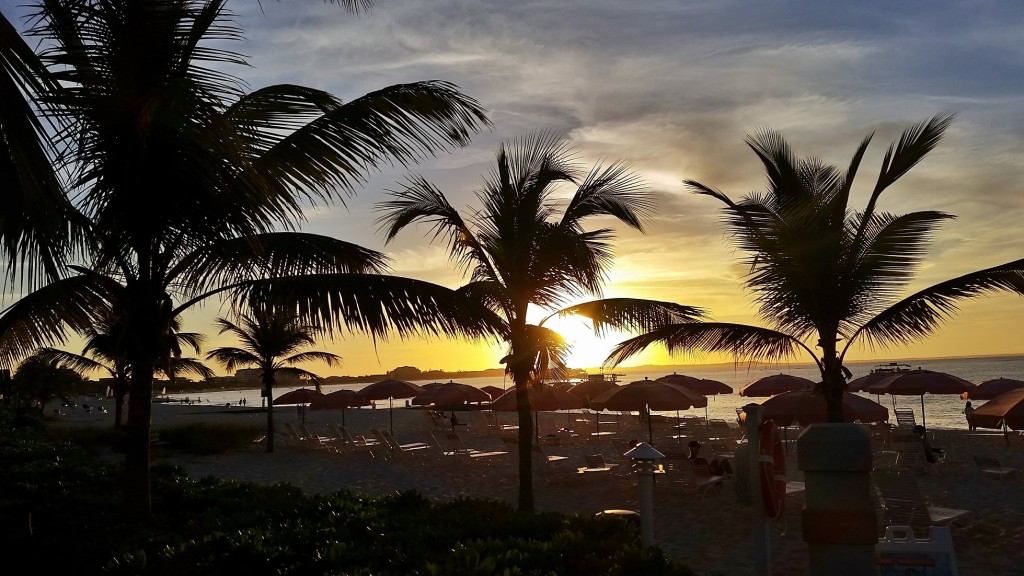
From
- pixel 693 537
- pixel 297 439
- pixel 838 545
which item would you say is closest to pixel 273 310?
pixel 838 545

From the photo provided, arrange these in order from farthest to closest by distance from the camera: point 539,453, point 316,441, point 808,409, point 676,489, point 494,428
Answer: point 494,428 → point 316,441 → point 539,453 → point 808,409 → point 676,489

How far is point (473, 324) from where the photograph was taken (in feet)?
22.6

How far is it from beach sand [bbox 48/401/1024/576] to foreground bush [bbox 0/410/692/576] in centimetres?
133

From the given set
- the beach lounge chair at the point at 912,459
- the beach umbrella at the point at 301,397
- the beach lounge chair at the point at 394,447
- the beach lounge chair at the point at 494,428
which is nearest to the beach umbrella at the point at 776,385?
the beach lounge chair at the point at 912,459

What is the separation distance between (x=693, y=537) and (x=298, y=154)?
704 centimetres

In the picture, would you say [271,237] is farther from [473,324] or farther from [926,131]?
[926,131]

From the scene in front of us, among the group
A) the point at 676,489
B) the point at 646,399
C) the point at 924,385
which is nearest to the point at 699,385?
the point at 924,385

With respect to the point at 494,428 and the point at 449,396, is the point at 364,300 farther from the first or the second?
the point at 494,428

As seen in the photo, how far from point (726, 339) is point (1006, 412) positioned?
721 cm

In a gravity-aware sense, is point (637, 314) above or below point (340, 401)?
above

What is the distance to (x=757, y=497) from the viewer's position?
3.59 m

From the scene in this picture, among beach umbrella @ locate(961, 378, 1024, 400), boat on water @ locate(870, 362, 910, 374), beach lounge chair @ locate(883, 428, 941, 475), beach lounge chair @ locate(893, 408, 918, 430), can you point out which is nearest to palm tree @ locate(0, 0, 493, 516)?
beach lounge chair @ locate(883, 428, 941, 475)

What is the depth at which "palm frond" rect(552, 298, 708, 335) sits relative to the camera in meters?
9.23

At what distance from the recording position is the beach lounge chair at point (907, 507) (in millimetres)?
8352
